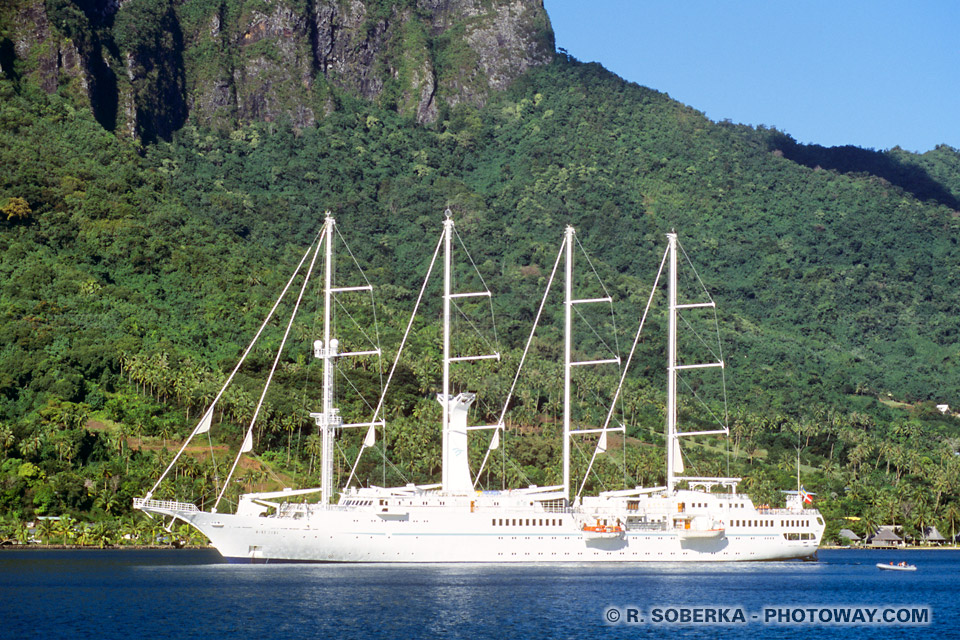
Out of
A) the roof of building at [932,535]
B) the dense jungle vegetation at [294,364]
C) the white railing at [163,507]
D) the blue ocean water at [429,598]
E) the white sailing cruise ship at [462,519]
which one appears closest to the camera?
the blue ocean water at [429,598]

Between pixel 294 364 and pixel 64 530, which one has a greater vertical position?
pixel 294 364

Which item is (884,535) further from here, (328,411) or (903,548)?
(328,411)

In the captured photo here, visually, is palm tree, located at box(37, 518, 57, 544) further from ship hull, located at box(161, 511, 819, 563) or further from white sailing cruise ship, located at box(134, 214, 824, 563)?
ship hull, located at box(161, 511, 819, 563)

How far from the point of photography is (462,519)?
66062mm

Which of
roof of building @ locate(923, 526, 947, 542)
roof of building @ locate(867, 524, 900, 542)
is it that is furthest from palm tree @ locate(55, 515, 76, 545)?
roof of building @ locate(923, 526, 947, 542)

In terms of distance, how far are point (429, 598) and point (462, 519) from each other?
1199cm

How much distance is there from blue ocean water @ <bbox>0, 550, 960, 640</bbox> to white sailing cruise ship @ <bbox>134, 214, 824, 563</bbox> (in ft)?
3.75

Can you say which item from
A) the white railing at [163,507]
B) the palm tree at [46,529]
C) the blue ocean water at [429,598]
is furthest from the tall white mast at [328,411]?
the palm tree at [46,529]

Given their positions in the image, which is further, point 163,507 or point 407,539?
point 163,507

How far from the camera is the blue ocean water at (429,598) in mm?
47812

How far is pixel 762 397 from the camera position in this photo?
144375mm

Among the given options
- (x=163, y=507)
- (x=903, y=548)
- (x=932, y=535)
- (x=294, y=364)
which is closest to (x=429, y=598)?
(x=163, y=507)

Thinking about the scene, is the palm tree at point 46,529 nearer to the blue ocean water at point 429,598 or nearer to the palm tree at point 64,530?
the palm tree at point 64,530

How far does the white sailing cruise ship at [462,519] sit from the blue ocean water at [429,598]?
1.14m
